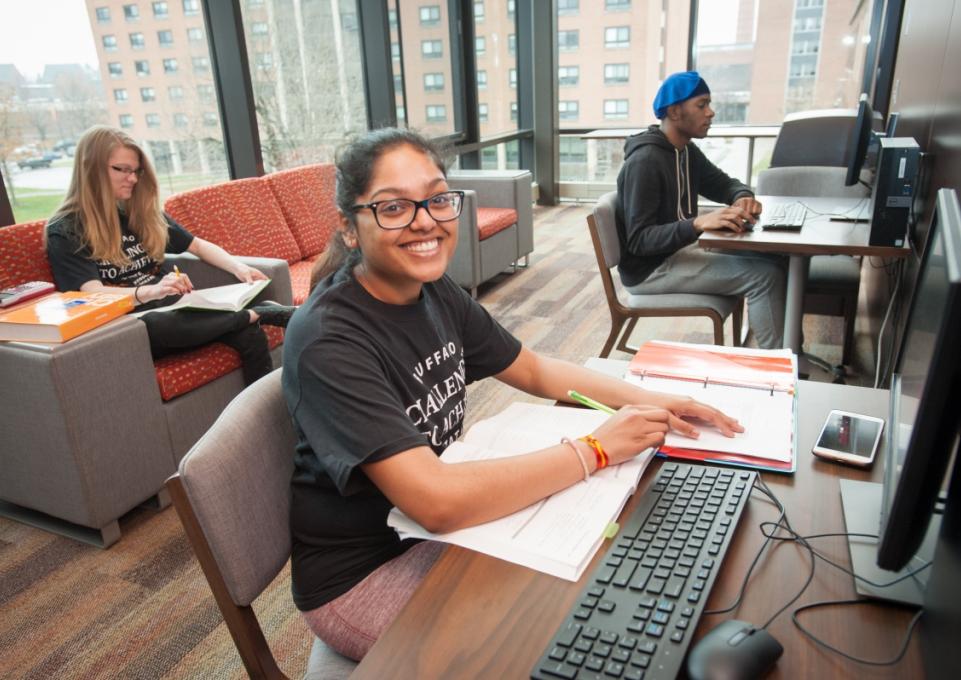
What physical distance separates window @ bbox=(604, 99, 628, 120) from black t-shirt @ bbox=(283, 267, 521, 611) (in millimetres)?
5995

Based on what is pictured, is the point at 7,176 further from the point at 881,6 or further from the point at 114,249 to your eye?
the point at 881,6

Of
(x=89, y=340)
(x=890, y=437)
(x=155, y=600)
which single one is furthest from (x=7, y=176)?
(x=890, y=437)

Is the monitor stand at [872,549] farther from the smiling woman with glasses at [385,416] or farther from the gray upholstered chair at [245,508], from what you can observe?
the gray upholstered chair at [245,508]

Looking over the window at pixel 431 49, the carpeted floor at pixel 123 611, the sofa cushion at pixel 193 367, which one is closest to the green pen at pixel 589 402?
the carpeted floor at pixel 123 611

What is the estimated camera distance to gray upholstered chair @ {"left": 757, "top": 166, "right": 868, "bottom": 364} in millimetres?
2844

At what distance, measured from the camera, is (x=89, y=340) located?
79.9 inches

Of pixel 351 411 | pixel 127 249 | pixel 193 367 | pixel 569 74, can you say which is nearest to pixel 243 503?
pixel 351 411

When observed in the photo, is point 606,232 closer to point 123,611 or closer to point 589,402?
point 589,402

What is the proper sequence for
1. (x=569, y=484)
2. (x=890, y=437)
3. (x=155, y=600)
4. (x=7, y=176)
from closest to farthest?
(x=890, y=437)
(x=569, y=484)
(x=155, y=600)
(x=7, y=176)

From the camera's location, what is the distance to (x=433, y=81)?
550 cm

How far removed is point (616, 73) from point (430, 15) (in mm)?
2091

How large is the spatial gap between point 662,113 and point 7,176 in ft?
8.43

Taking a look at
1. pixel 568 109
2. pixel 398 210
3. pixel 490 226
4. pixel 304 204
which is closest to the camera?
pixel 398 210

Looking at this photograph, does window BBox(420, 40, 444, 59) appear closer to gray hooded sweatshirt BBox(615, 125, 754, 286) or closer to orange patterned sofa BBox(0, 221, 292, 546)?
gray hooded sweatshirt BBox(615, 125, 754, 286)
